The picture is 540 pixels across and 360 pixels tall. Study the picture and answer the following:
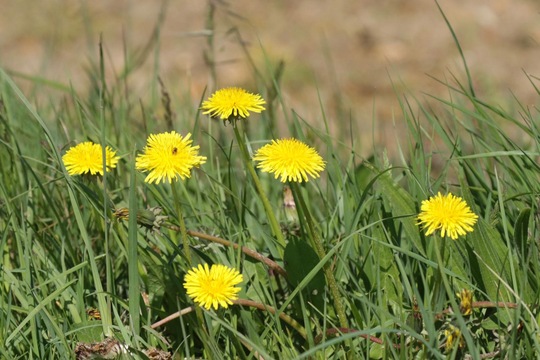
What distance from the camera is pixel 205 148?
118 inches

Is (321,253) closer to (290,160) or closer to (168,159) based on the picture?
(290,160)

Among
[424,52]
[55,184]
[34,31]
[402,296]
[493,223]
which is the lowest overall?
[402,296]

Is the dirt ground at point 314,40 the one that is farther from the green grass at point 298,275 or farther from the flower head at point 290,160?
the flower head at point 290,160

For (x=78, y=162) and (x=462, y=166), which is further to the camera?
(x=462, y=166)

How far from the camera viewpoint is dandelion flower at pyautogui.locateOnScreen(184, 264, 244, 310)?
1.38 m

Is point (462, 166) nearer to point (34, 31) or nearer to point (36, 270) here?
point (36, 270)

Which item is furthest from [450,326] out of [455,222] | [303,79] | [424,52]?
[424,52]

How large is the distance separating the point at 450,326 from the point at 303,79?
4141 mm

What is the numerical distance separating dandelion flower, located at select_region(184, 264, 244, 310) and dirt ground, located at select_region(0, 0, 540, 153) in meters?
3.78

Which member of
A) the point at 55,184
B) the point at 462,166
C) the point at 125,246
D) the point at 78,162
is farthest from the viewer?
the point at 55,184

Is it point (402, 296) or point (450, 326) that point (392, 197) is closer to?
point (402, 296)

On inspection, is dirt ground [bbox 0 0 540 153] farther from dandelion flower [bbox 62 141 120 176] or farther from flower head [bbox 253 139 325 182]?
flower head [bbox 253 139 325 182]

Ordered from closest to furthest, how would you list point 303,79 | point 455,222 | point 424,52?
point 455,222, point 303,79, point 424,52

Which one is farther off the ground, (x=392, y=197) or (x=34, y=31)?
(x=34, y=31)
